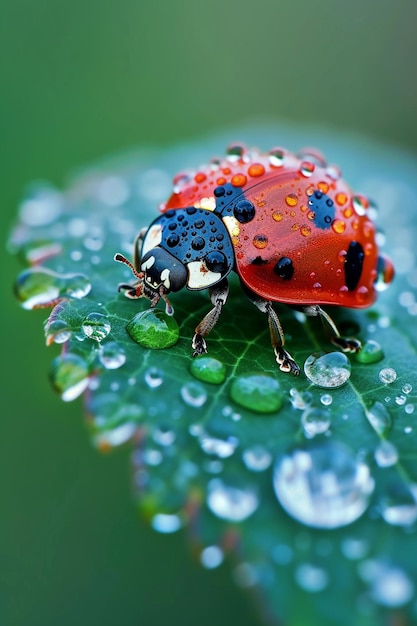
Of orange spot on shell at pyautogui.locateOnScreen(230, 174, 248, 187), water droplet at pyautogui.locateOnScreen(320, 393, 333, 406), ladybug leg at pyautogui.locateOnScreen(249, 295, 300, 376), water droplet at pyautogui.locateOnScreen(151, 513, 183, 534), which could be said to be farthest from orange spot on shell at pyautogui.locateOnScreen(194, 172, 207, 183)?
water droplet at pyautogui.locateOnScreen(151, 513, 183, 534)

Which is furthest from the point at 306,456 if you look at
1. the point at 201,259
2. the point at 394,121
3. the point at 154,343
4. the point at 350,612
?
the point at 394,121

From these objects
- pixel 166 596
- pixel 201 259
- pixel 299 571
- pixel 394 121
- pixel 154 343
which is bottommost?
pixel 166 596

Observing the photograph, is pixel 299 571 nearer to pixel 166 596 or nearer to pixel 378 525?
pixel 378 525

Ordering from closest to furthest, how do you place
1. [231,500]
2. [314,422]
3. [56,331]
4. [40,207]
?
[231,500], [314,422], [56,331], [40,207]

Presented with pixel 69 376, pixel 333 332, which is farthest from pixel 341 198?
pixel 69 376

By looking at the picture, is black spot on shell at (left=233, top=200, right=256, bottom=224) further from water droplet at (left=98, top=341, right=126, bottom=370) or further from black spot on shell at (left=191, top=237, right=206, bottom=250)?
water droplet at (left=98, top=341, right=126, bottom=370)

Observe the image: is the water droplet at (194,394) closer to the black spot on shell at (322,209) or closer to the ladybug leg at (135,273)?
the ladybug leg at (135,273)

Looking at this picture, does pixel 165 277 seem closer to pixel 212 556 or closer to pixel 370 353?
pixel 370 353
